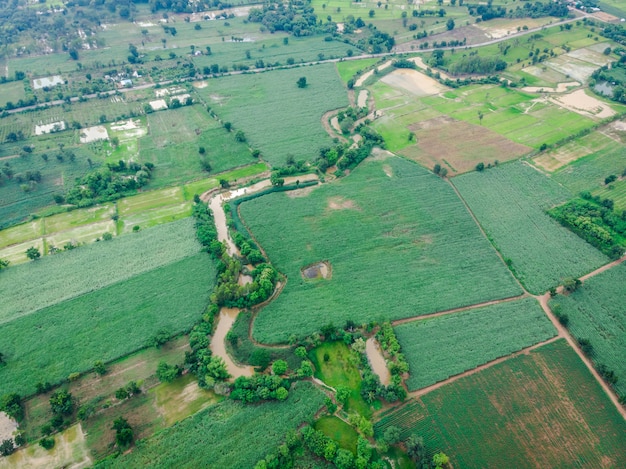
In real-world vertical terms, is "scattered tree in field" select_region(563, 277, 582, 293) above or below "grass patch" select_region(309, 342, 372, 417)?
above

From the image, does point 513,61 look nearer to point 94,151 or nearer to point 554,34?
point 554,34

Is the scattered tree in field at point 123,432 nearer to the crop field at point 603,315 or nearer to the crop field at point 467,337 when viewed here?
Answer: the crop field at point 467,337

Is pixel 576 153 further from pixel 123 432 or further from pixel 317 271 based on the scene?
pixel 123 432

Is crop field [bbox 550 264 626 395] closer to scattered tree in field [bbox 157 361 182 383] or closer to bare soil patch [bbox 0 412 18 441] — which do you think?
scattered tree in field [bbox 157 361 182 383]

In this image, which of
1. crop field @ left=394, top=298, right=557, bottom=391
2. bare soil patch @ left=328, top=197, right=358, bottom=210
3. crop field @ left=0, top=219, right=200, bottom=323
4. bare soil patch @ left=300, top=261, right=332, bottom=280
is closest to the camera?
crop field @ left=394, top=298, right=557, bottom=391

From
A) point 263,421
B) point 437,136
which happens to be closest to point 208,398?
point 263,421

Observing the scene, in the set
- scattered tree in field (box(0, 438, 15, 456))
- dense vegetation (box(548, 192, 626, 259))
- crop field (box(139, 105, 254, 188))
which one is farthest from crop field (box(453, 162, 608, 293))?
scattered tree in field (box(0, 438, 15, 456))
